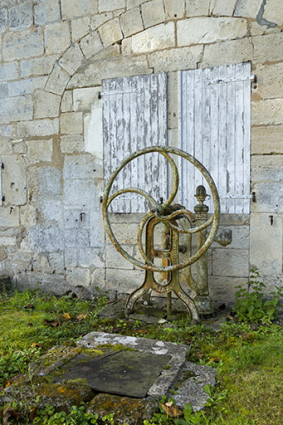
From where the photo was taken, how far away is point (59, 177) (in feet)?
15.9

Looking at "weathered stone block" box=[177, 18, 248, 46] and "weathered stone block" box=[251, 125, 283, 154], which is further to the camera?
"weathered stone block" box=[177, 18, 248, 46]

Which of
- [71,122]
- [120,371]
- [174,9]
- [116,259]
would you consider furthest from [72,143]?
[120,371]

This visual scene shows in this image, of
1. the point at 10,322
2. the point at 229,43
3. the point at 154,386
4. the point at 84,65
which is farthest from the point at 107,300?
the point at 229,43

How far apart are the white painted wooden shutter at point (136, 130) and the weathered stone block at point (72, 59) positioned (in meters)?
0.49

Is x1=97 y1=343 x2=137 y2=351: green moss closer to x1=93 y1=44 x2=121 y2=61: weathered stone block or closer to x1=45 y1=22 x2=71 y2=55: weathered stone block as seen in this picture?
x1=93 y1=44 x2=121 y2=61: weathered stone block

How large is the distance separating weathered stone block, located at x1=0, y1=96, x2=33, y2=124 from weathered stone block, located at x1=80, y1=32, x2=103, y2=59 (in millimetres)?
968

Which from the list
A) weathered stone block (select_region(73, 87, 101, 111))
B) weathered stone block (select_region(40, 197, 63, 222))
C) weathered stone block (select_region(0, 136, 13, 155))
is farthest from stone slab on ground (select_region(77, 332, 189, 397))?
weathered stone block (select_region(0, 136, 13, 155))

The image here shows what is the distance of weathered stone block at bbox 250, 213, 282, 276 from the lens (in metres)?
3.90

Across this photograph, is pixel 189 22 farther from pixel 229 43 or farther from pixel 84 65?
pixel 84 65

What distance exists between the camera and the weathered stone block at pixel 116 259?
4.53 metres

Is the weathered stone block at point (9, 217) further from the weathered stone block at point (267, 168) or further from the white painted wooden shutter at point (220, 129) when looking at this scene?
the weathered stone block at point (267, 168)

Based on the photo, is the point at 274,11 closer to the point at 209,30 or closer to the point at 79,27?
the point at 209,30

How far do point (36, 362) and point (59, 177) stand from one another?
8.78 feet

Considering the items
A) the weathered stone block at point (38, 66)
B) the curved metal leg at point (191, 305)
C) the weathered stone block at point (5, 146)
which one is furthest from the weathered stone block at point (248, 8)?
the weathered stone block at point (5, 146)
